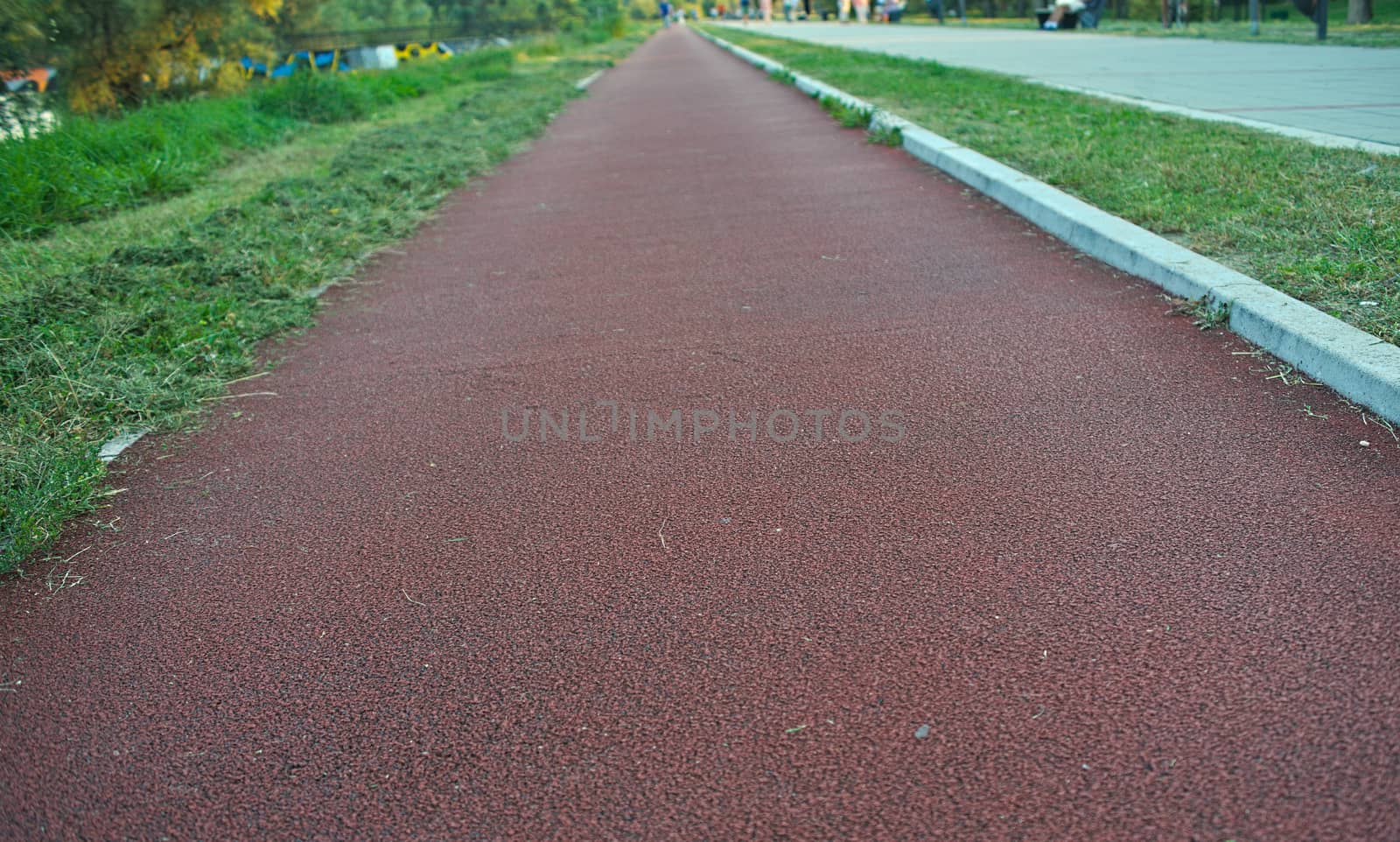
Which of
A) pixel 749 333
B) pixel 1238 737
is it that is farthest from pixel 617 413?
pixel 1238 737

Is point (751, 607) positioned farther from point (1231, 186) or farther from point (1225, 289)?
point (1231, 186)

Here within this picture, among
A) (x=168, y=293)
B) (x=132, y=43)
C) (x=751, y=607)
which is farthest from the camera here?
(x=132, y=43)

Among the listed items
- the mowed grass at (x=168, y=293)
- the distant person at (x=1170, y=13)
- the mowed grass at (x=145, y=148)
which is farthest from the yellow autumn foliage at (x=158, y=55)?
the distant person at (x=1170, y=13)

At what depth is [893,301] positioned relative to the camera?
5078 millimetres

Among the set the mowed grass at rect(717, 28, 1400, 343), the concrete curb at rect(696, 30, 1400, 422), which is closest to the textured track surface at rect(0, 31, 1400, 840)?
the concrete curb at rect(696, 30, 1400, 422)

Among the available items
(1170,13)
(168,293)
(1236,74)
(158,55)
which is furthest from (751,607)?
(1170,13)

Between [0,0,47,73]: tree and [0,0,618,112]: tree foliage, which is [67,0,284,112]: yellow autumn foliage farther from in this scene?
[0,0,47,73]: tree

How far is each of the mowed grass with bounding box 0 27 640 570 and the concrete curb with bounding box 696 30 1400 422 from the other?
4.38 m

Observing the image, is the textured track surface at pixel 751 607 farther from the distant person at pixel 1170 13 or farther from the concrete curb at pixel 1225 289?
the distant person at pixel 1170 13

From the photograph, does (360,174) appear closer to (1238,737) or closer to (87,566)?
(87,566)

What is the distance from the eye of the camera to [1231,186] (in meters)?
5.95

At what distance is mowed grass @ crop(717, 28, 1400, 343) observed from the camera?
13.9 feet

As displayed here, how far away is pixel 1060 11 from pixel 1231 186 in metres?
24.2

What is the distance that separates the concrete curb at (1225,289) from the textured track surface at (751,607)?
0.49 feet
